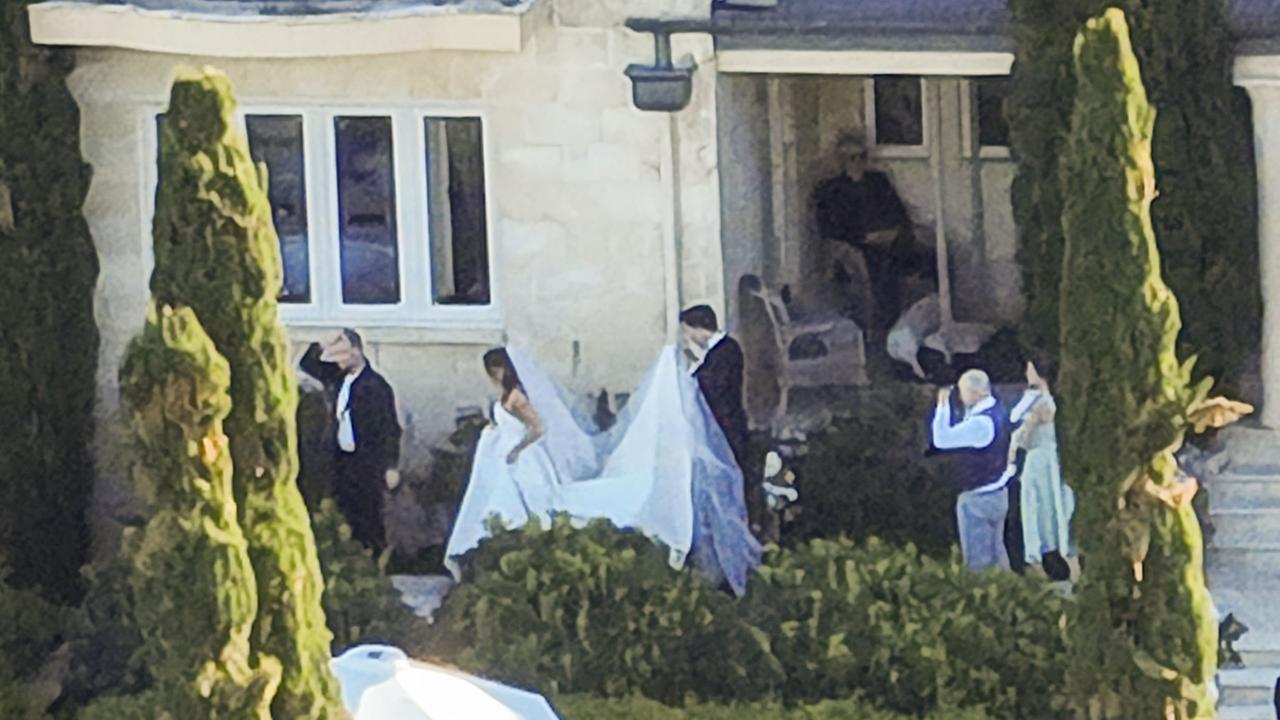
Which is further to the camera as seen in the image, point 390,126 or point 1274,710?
point 390,126

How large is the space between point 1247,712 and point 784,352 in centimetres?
481

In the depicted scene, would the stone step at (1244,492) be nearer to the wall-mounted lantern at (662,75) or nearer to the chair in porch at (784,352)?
the chair in porch at (784,352)

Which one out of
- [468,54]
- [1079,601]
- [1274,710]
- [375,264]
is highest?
[468,54]

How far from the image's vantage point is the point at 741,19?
15.7 m

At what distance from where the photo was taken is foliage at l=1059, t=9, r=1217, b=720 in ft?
37.7

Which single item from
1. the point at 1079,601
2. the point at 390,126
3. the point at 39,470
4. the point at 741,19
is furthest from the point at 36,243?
the point at 1079,601

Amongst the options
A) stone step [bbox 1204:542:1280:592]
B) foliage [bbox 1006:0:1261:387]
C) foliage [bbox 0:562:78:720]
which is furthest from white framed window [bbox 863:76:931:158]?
foliage [bbox 0:562:78:720]

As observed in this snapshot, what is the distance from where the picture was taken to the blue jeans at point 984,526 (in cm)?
1538

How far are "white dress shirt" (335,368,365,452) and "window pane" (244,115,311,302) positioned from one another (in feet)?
2.73

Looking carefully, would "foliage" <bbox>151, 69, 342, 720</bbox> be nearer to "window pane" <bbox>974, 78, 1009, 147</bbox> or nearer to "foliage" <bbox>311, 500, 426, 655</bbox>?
"foliage" <bbox>311, 500, 426, 655</bbox>

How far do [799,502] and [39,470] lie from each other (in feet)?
16.3

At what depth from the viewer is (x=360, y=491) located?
15797 mm

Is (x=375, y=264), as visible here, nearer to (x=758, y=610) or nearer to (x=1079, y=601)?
(x=758, y=610)

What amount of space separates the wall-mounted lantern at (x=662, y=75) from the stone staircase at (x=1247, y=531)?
167 inches
